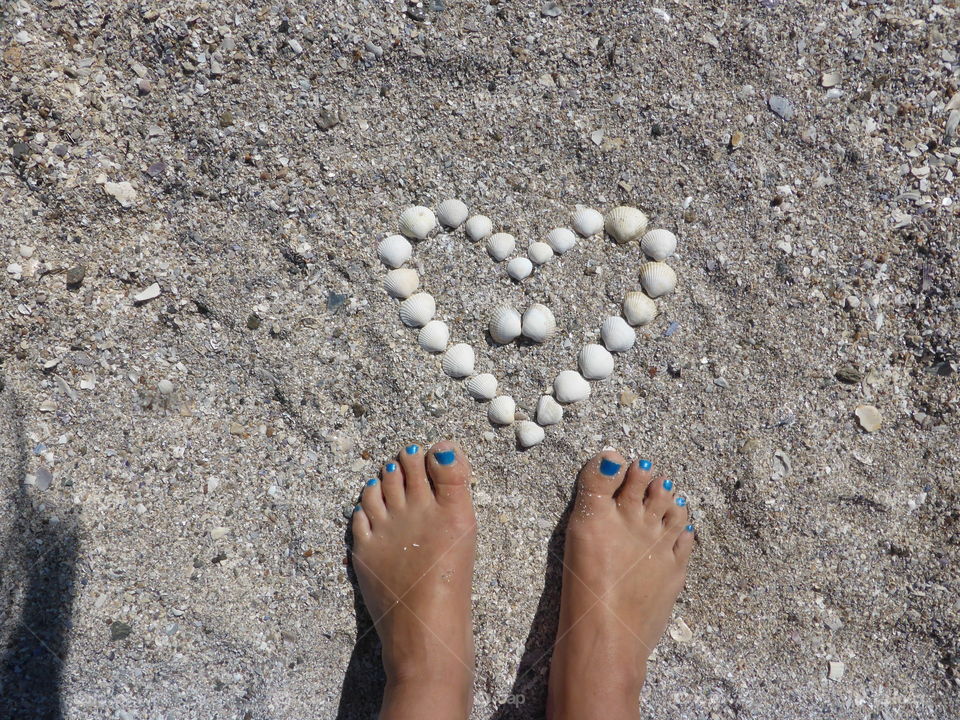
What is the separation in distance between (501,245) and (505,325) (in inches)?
9.2

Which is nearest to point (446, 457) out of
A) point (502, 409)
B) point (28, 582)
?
point (502, 409)

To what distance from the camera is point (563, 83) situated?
5.16ft

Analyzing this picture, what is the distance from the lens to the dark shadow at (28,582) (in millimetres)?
1498

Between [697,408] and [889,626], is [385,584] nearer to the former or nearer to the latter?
[697,408]

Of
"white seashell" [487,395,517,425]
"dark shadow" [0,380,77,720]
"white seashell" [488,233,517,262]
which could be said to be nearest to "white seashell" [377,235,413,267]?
"white seashell" [488,233,517,262]

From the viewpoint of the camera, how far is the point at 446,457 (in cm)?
163

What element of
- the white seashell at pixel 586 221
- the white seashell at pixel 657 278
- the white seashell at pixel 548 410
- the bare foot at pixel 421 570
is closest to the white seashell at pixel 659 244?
the white seashell at pixel 657 278

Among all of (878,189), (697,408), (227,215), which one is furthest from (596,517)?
(227,215)

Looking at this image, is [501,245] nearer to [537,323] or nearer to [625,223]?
[537,323]

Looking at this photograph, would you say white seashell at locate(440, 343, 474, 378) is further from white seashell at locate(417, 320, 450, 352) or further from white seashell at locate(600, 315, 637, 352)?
white seashell at locate(600, 315, 637, 352)

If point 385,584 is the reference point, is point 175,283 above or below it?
above

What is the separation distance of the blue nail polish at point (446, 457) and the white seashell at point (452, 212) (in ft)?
2.20

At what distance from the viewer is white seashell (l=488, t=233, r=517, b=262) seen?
1.58m

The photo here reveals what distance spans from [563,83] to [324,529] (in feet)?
4.87
